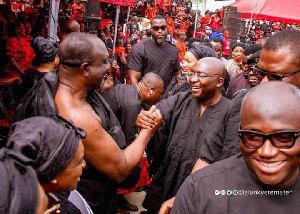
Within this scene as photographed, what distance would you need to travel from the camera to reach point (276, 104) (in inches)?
57.2

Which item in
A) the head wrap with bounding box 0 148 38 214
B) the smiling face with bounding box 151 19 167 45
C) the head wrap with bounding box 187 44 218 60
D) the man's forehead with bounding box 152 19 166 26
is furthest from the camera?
the man's forehead with bounding box 152 19 166 26

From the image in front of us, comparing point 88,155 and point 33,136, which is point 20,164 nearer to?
point 33,136

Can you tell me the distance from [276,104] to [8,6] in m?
7.69

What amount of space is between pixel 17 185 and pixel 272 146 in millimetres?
937

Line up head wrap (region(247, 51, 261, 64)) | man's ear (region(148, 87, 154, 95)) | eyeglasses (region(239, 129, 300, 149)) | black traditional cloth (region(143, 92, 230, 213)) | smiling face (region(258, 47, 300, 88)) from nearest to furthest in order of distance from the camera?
eyeglasses (region(239, 129, 300, 149)) → smiling face (region(258, 47, 300, 88)) → black traditional cloth (region(143, 92, 230, 213)) → head wrap (region(247, 51, 261, 64)) → man's ear (region(148, 87, 154, 95))

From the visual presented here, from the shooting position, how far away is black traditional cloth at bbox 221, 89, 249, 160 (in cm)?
215

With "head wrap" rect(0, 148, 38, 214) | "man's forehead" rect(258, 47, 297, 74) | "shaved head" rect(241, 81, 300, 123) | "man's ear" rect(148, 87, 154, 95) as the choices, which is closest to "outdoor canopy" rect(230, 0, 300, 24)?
"man's ear" rect(148, 87, 154, 95)

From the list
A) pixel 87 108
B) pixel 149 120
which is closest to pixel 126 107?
pixel 149 120

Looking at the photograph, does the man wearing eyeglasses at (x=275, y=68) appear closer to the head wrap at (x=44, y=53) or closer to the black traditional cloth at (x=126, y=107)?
the black traditional cloth at (x=126, y=107)

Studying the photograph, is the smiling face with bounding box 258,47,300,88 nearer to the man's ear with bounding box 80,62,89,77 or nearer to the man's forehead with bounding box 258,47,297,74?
the man's forehead with bounding box 258,47,297,74

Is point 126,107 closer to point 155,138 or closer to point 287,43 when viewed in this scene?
point 155,138

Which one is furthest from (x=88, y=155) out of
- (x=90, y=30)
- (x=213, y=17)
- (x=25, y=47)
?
(x=213, y=17)

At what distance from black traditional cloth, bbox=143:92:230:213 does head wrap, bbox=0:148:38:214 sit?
1.69 meters

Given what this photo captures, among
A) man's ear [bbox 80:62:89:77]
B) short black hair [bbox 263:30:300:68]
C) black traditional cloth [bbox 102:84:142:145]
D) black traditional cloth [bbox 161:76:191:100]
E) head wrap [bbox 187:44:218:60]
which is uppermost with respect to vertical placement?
short black hair [bbox 263:30:300:68]
